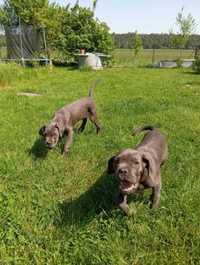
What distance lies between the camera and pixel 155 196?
11.5 feet

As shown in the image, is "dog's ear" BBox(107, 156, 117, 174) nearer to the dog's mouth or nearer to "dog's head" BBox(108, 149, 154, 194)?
"dog's head" BBox(108, 149, 154, 194)

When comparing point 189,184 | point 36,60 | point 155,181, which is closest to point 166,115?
point 189,184

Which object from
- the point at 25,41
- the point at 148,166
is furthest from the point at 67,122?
the point at 25,41

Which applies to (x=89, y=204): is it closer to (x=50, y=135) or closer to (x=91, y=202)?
(x=91, y=202)

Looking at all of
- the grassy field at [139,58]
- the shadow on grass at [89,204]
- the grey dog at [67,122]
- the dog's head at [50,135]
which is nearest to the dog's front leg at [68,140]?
the grey dog at [67,122]

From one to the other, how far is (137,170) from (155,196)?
657mm

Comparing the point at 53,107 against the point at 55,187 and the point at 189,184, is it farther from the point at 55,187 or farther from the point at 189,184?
the point at 189,184

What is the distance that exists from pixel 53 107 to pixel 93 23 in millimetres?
15944

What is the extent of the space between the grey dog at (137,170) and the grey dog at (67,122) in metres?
1.56

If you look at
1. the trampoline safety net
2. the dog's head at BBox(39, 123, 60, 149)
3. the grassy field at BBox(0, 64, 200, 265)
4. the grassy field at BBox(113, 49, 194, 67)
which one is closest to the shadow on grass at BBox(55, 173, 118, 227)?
the grassy field at BBox(0, 64, 200, 265)

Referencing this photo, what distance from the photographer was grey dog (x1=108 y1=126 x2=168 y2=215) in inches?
114

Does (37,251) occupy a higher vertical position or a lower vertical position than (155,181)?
lower

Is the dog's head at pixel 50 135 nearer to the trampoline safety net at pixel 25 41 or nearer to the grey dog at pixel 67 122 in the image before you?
the grey dog at pixel 67 122

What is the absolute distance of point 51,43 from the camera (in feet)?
75.3
